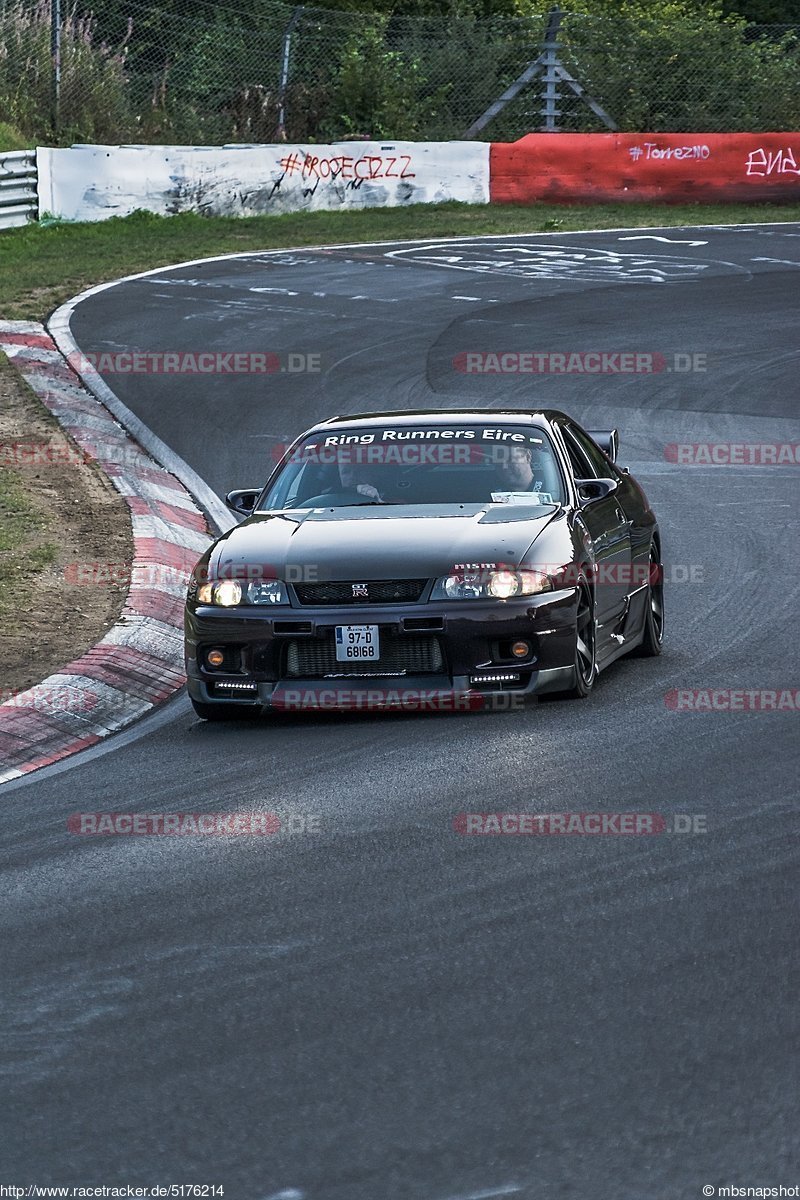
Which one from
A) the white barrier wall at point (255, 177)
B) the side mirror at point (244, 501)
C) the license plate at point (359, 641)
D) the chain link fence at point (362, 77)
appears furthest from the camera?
the chain link fence at point (362, 77)

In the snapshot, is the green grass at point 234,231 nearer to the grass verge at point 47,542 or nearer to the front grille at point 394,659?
the grass verge at point 47,542

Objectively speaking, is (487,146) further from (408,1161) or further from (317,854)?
(408,1161)

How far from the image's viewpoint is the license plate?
8008 mm

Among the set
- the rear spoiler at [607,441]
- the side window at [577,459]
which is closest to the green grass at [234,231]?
the rear spoiler at [607,441]

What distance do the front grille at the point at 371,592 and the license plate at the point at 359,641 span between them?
13 centimetres

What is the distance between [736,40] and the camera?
118 ft

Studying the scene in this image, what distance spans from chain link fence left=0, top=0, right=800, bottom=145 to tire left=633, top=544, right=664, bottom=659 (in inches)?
930

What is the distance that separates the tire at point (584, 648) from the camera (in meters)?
8.33

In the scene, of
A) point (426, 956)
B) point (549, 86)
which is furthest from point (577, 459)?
point (549, 86)

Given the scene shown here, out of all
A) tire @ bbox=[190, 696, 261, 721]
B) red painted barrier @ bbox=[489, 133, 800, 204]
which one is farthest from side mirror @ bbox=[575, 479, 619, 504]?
red painted barrier @ bbox=[489, 133, 800, 204]

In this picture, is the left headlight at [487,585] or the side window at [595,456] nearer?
the left headlight at [487,585]

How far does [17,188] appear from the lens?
27.6 meters

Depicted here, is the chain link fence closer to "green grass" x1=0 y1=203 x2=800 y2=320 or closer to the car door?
"green grass" x1=0 y1=203 x2=800 y2=320

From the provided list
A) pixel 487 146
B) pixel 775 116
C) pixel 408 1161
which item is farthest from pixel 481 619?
pixel 775 116
